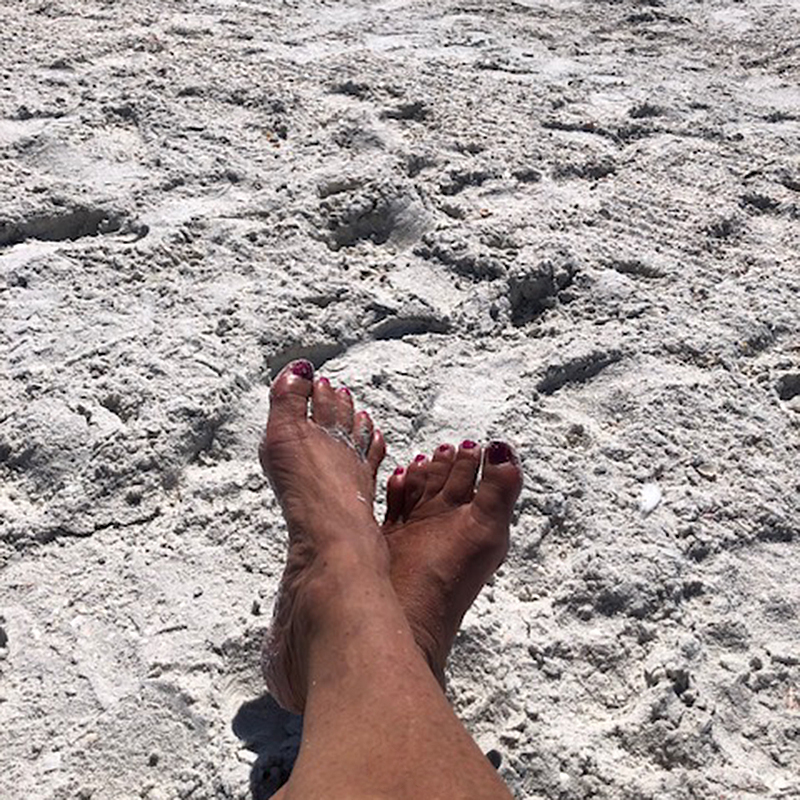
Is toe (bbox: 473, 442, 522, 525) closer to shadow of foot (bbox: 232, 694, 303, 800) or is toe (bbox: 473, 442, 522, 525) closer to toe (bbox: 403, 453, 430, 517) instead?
toe (bbox: 403, 453, 430, 517)

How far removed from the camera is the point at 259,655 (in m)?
1.61

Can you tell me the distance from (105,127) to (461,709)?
1790 mm

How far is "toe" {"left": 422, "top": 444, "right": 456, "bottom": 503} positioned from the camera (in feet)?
5.88

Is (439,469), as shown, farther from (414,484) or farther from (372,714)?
(372,714)

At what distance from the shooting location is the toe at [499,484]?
1729 mm

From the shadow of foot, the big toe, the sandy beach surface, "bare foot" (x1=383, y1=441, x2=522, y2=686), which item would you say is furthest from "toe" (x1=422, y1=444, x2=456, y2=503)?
the shadow of foot

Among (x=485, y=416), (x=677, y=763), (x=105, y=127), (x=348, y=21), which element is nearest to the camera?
(x=677, y=763)

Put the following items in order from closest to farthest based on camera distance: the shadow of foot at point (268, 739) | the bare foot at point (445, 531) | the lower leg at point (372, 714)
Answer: the lower leg at point (372, 714)
the shadow of foot at point (268, 739)
the bare foot at point (445, 531)

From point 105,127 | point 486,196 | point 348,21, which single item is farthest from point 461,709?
point 348,21

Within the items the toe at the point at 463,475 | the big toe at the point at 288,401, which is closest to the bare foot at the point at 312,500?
the big toe at the point at 288,401

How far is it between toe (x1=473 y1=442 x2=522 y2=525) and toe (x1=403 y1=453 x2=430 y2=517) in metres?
0.10

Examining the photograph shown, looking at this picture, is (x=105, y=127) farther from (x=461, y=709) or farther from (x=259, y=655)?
(x=461, y=709)

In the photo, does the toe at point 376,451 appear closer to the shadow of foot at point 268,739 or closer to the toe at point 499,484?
the toe at point 499,484

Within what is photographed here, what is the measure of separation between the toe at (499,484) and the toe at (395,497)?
0.14 m
